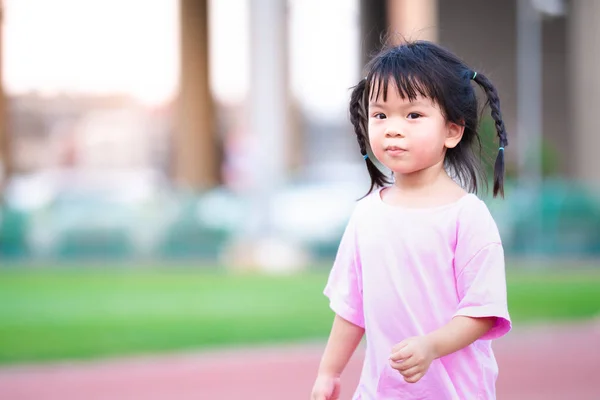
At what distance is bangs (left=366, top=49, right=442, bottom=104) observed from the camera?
260cm

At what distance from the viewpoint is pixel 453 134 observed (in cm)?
270

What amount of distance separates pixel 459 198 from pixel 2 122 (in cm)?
2482

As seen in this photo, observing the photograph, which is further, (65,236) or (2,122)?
(2,122)

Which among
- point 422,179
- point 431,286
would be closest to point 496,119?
point 422,179

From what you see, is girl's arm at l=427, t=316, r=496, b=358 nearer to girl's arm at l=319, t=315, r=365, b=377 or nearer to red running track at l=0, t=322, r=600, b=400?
girl's arm at l=319, t=315, r=365, b=377

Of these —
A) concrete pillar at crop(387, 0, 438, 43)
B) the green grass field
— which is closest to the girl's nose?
the green grass field

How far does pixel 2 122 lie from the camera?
2619 cm

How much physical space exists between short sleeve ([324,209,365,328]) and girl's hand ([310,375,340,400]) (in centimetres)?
16

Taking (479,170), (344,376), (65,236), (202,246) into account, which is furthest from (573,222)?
(479,170)

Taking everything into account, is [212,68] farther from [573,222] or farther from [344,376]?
[344,376]

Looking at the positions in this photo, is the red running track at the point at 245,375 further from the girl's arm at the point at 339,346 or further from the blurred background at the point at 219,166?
the girl's arm at the point at 339,346

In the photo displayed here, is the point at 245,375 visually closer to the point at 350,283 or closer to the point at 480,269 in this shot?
the point at 350,283

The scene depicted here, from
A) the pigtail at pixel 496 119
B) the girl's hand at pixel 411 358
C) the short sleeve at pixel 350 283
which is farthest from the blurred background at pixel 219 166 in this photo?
the girl's hand at pixel 411 358

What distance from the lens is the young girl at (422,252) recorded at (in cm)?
253
